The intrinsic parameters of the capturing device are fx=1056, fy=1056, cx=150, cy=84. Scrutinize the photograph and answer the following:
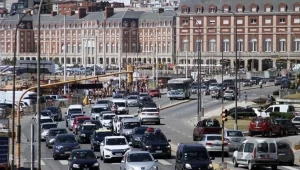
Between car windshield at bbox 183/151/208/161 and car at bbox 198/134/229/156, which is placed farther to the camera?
car at bbox 198/134/229/156

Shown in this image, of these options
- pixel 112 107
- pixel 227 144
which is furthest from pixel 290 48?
pixel 227 144

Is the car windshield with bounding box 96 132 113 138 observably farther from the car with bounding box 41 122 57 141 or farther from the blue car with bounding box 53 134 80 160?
the car with bounding box 41 122 57 141

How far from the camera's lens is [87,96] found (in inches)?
4505

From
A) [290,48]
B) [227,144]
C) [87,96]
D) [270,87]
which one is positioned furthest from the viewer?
[290,48]

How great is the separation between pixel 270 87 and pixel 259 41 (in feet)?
148

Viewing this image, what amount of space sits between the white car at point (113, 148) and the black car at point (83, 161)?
207 inches

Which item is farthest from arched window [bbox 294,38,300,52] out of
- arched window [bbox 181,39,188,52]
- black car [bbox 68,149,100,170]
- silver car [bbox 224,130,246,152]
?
black car [bbox 68,149,100,170]

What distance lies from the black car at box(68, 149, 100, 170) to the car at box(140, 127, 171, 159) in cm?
713

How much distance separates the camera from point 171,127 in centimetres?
7812

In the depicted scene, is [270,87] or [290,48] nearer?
[270,87]

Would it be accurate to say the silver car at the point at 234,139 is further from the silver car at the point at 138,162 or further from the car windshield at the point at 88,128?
the silver car at the point at 138,162

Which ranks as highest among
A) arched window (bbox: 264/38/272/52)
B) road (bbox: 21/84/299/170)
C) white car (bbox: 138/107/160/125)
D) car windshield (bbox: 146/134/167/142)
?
arched window (bbox: 264/38/272/52)

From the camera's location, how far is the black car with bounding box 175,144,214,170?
4494 centimetres

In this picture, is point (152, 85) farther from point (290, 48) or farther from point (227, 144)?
point (227, 144)
